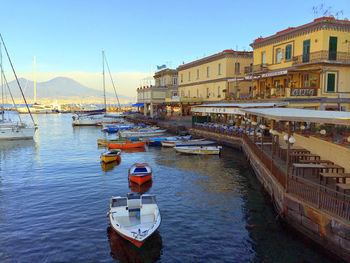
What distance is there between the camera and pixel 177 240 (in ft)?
43.7

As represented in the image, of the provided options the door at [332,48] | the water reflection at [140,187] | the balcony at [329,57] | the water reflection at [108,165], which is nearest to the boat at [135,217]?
the water reflection at [140,187]

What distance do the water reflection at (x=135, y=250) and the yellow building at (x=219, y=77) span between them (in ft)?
114

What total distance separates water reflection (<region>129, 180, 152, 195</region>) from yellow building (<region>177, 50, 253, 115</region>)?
2740cm

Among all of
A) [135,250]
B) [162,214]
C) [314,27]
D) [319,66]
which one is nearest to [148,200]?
[162,214]

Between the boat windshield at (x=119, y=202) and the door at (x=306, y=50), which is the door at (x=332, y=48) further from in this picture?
the boat windshield at (x=119, y=202)

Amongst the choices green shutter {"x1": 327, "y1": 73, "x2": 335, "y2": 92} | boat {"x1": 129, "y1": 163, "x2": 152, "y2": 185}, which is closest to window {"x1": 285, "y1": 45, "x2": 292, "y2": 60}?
green shutter {"x1": 327, "y1": 73, "x2": 335, "y2": 92}

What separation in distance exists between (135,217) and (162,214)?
2.51m

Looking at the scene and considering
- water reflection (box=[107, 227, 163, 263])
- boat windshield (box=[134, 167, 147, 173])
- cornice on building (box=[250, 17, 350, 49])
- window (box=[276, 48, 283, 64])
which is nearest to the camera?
water reflection (box=[107, 227, 163, 263])

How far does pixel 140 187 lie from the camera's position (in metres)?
21.1

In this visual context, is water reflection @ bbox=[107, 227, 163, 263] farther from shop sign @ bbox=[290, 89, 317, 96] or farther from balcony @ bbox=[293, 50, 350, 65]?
balcony @ bbox=[293, 50, 350, 65]

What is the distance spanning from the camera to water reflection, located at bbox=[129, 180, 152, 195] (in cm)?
2042

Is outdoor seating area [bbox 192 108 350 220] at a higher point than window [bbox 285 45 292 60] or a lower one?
lower

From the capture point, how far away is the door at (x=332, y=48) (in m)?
30.3

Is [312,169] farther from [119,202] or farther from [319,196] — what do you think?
[119,202]
